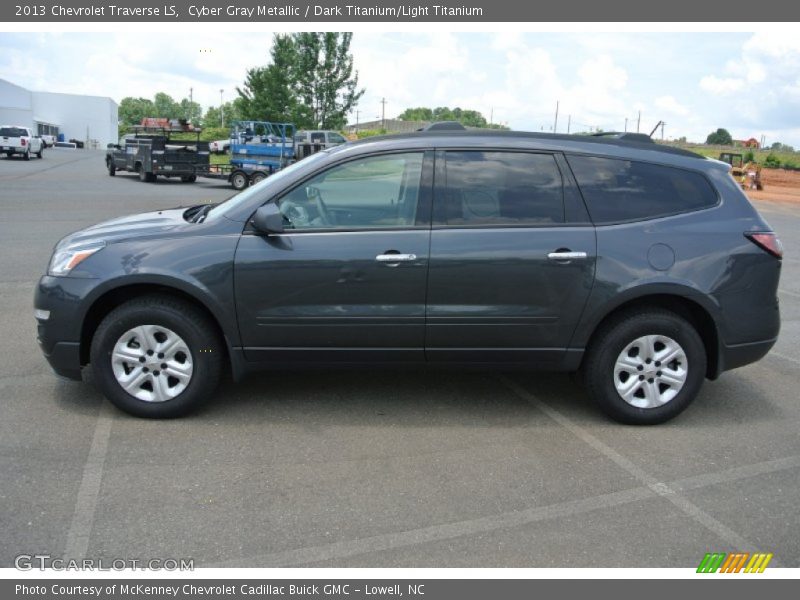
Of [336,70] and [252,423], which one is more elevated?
[336,70]

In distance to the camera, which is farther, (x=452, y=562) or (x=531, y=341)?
(x=531, y=341)

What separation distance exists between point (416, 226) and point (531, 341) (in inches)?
40.6

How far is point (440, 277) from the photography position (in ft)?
14.4

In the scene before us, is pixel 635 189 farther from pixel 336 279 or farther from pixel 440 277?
pixel 336 279

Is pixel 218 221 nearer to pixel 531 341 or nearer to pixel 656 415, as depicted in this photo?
Answer: pixel 531 341

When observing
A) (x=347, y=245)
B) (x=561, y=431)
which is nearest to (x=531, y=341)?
(x=561, y=431)

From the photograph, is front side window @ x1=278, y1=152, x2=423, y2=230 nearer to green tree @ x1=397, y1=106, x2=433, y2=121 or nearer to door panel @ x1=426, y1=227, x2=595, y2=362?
door panel @ x1=426, y1=227, x2=595, y2=362

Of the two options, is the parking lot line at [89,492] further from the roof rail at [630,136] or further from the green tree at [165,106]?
the green tree at [165,106]

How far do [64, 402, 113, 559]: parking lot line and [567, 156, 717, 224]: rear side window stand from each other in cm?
328

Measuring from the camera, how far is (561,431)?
4.57m

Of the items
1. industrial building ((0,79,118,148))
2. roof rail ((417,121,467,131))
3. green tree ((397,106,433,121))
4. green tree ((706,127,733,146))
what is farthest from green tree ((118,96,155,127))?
roof rail ((417,121,467,131))

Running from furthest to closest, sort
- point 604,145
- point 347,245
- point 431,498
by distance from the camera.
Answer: point 604,145
point 347,245
point 431,498

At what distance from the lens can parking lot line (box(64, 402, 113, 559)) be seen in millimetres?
3145
